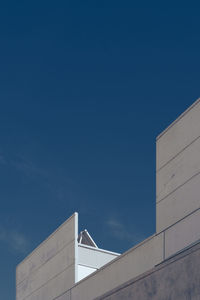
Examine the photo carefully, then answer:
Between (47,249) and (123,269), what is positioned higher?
(47,249)

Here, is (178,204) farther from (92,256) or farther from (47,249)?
(47,249)

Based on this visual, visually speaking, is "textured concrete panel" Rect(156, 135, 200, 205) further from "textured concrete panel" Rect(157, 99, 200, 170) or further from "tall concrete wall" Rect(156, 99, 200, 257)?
"textured concrete panel" Rect(157, 99, 200, 170)

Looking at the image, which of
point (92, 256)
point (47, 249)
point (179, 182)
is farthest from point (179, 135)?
point (47, 249)

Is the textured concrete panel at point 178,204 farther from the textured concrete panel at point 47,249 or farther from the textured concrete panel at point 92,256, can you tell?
the textured concrete panel at point 92,256

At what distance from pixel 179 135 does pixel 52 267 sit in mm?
12637

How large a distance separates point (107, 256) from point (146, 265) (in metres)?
9.29

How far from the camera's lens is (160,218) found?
19531mm

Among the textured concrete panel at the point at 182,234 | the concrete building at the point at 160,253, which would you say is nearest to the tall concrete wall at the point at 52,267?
the concrete building at the point at 160,253

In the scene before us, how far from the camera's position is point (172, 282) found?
49.3 feet

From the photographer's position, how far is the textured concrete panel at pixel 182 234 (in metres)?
17.4

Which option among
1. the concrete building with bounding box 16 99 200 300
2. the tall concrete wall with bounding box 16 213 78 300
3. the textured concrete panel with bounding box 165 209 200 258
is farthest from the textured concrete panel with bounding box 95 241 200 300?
the tall concrete wall with bounding box 16 213 78 300

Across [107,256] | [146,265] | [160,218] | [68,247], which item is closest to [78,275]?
[68,247]

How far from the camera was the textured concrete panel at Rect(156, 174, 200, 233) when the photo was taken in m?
17.8

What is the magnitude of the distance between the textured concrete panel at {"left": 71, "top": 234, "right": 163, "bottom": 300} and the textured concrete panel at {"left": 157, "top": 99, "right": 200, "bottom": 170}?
8.93 ft
